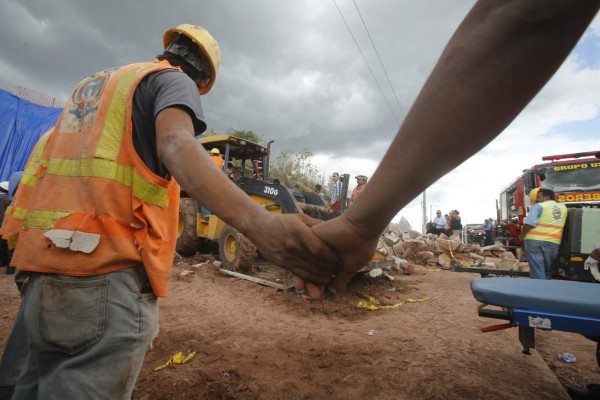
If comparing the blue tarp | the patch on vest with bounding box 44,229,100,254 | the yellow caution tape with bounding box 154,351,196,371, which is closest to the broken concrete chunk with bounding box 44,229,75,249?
the patch on vest with bounding box 44,229,100,254

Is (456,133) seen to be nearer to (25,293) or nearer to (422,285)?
(25,293)

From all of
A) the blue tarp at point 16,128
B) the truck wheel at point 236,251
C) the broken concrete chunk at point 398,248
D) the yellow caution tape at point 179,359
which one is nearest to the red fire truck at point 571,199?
the broken concrete chunk at point 398,248

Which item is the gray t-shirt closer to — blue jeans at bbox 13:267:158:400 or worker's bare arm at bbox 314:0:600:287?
blue jeans at bbox 13:267:158:400

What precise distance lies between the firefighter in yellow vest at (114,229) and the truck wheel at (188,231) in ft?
22.2

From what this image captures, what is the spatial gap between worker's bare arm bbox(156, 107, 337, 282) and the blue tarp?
12323mm

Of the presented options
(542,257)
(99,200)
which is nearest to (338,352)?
(99,200)

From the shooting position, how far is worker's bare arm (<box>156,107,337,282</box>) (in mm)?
984

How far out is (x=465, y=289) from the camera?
6371 millimetres

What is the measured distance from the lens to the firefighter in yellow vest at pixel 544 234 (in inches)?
218

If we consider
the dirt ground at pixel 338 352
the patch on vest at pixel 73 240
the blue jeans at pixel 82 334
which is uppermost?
the patch on vest at pixel 73 240

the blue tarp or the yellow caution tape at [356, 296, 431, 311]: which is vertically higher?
the blue tarp

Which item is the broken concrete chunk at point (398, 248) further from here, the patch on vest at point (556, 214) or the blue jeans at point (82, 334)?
the blue jeans at point (82, 334)

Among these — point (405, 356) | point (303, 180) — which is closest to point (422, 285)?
point (405, 356)

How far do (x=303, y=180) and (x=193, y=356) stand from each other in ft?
56.4
